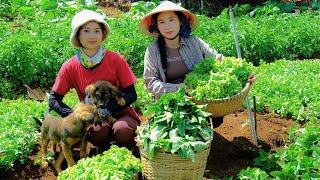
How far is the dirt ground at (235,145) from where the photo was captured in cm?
598

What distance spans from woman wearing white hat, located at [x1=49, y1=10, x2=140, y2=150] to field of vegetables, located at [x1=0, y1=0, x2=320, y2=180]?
1.63 feet

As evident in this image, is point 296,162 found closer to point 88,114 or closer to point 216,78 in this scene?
point 216,78

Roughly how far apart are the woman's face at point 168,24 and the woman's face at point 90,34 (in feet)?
2.16

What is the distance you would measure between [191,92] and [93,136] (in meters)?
1.13

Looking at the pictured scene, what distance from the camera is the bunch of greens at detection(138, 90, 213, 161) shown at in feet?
15.7

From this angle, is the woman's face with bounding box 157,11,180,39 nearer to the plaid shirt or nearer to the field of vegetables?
the plaid shirt

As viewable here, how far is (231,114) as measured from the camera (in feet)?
24.0

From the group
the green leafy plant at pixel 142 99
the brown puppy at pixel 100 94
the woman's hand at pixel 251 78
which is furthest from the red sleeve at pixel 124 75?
the green leafy plant at pixel 142 99

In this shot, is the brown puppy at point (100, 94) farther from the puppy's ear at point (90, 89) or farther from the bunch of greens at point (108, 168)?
the bunch of greens at point (108, 168)

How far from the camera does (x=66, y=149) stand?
5.47 metres

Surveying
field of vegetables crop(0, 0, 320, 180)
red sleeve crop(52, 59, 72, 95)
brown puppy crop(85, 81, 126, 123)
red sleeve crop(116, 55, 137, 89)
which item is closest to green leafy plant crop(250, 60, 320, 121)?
field of vegetables crop(0, 0, 320, 180)

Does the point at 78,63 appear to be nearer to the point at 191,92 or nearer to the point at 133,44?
the point at 191,92

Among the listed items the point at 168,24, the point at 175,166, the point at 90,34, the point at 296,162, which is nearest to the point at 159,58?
the point at 168,24

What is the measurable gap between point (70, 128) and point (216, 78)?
59.2 inches
